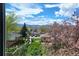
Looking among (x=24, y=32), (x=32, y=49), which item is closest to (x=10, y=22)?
(x=24, y=32)

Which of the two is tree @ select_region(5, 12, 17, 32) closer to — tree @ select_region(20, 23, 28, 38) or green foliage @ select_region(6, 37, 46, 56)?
tree @ select_region(20, 23, 28, 38)

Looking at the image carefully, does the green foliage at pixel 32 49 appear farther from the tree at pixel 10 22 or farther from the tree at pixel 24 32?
the tree at pixel 10 22

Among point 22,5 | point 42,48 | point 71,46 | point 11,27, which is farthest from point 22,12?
point 71,46

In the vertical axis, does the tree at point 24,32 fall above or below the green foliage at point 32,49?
above

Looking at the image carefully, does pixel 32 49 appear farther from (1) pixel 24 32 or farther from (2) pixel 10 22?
(2) pixel 10 22

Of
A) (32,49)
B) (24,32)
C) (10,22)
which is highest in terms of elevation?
(10,22)

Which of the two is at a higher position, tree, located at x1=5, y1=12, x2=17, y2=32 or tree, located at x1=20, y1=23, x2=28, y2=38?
tree, located at x1=5, y1=12, x2=17, y2=32

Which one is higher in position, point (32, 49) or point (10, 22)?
point (10, 22)

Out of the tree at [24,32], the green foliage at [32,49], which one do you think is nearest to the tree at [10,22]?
the tree at [24,32]

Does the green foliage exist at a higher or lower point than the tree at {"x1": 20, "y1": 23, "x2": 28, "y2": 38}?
lower

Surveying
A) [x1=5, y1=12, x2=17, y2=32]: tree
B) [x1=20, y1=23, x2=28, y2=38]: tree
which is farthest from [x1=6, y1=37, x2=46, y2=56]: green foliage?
[x1=5, y1=12, x2=17, y2=32]: tree

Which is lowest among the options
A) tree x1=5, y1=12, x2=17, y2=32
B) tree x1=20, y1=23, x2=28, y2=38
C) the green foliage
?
the green foliage

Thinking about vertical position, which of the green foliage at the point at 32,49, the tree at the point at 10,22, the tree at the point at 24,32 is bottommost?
the green foliage at the point at 32,49

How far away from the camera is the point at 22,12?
1911mm
